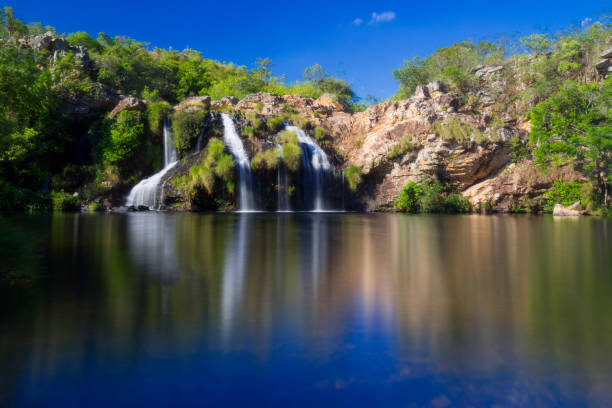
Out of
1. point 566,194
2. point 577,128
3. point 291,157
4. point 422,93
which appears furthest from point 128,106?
point 566,194

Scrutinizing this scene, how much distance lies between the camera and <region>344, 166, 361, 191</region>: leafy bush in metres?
21.7

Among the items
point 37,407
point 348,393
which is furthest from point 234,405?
point 37,407

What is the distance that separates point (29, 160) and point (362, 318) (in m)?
23.5

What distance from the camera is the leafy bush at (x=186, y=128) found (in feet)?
67.8

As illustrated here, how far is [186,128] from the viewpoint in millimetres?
20734

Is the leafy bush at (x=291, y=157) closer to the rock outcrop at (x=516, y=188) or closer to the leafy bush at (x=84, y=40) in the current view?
the rock outcrop at (x=516, y=188)

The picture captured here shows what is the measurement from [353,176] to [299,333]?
19799mm

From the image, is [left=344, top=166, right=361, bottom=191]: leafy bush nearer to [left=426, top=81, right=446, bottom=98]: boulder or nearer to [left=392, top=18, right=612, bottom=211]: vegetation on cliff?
[left=392, top=18, right=612, bottom=211]: vegetation on cliff

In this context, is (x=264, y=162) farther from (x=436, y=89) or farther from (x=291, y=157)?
(x=436, y=89)

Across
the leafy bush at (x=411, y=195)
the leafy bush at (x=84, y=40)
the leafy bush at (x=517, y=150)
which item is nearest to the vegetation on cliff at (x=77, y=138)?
the leafy bush at (x=411, y=195)

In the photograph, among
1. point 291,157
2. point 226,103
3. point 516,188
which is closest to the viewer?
point 516,188

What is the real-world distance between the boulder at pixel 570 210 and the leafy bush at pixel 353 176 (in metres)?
10.7

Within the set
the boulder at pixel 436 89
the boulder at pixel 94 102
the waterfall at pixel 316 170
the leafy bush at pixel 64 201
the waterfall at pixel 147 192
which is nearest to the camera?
the leafy bush at pixel 64 201

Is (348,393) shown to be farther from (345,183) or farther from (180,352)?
(345,183)
